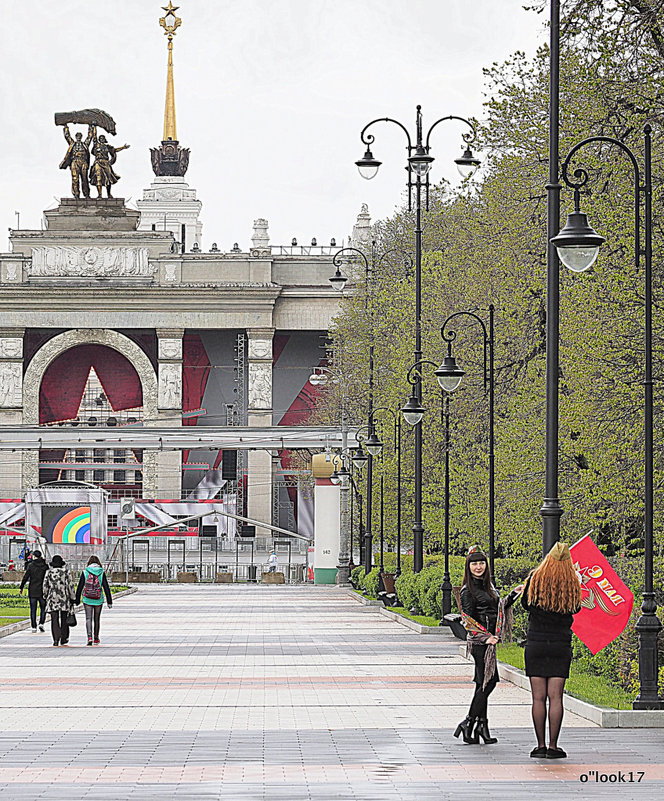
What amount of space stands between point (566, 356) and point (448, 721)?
34.3 feet

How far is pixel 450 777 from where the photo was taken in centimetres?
1170

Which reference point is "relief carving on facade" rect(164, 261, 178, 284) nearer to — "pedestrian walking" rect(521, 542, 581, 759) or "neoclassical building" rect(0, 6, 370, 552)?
"neoclassical building" rect(0, 6, 370, 552)

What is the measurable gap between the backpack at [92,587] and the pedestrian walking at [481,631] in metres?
14.1

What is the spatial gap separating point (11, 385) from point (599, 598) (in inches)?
3177

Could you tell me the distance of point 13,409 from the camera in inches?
3622

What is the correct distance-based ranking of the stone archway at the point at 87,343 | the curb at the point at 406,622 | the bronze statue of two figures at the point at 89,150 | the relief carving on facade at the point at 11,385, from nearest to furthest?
the curb at the point at 406,622 → the bronze statue of two figures at the point at 89,150 → the relief carving on facade at the point at 11,385 → the stone archway at the point at 87,343

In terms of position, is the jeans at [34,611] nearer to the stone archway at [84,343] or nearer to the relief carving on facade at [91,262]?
the stone archway at [84,343]

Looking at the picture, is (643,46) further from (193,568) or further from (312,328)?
(312,328)

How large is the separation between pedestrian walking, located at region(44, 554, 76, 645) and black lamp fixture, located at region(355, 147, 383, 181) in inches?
375

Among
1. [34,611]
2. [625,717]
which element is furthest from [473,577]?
[34,611]

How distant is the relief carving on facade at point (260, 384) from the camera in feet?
304

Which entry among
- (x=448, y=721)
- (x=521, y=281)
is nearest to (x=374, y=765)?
(x=448, y=721)

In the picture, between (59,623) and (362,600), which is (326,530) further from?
(59,623)

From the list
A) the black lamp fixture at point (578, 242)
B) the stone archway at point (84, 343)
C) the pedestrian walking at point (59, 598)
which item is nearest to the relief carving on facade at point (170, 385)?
the stone archway at point (84, 343)
